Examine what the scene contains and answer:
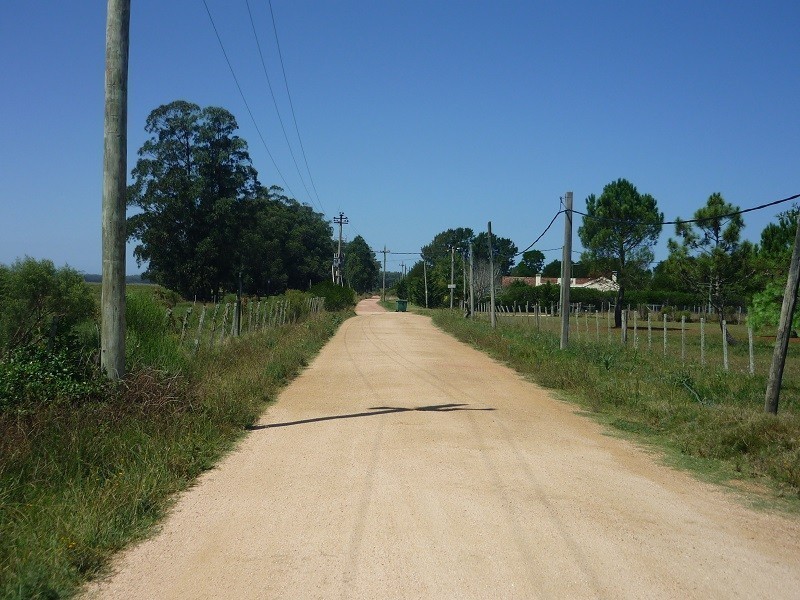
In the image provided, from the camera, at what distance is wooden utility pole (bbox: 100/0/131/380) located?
9.82m

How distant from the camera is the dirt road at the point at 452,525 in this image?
5051 mm

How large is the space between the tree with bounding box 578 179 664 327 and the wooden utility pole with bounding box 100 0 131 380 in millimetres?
45311

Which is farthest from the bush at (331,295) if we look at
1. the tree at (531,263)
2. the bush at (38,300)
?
the tree at (531,263)

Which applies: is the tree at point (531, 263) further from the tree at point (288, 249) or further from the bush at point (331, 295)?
the bush at point (331, 295)

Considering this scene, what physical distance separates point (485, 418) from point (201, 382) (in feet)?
14.5

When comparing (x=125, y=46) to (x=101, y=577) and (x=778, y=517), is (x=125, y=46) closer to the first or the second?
(x=101, y=577)

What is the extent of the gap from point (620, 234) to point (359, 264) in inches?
3663

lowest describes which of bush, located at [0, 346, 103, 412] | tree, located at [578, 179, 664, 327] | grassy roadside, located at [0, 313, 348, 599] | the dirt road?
the dirt road

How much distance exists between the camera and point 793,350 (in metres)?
34.3

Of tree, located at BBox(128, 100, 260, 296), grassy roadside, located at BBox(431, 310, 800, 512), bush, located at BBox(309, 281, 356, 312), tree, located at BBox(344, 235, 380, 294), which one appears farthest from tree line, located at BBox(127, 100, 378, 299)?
tree, located at BBox(344, 235, 380, 294)

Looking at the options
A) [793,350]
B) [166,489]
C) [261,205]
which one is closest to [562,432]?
[166,489]

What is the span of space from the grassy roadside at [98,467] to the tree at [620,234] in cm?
Answer: 4362

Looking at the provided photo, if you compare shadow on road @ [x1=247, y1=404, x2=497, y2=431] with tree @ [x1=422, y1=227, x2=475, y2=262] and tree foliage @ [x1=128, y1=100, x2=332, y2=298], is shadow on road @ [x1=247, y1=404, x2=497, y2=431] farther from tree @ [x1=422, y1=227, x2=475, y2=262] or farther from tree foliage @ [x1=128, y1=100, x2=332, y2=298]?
tree @ [x1=422, y1=227, x2=475, y2=262]

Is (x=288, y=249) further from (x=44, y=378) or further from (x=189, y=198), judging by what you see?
(x=44, y=378)
